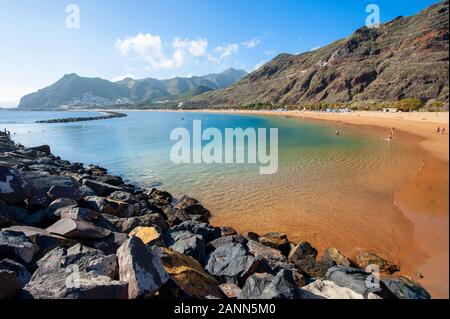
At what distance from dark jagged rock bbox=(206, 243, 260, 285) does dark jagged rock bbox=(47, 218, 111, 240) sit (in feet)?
10.4

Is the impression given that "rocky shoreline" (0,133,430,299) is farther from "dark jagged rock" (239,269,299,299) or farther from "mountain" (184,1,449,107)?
"mountain" (184,1,449,107)

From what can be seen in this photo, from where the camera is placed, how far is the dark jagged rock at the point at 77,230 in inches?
295

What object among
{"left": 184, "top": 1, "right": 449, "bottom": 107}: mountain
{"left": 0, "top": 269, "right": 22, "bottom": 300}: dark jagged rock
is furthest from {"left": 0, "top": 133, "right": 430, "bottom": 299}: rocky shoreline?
{"left": 184, "top": 1, "right": 449, "bottom": 107}: mountain

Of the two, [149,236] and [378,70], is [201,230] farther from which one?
[378,70]

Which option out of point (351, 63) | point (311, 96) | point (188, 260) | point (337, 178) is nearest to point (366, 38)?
point (351, 63)

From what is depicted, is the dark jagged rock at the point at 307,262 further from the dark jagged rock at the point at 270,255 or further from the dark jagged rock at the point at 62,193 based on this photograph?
the dark jagged rock at the point at 62,193

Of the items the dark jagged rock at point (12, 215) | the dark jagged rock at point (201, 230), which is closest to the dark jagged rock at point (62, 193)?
the dark jagged rock at point (12, 215)

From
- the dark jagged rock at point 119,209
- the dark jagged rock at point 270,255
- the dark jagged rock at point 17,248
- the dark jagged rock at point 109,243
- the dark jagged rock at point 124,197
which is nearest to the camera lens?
the dark jagged rock at point 17,248

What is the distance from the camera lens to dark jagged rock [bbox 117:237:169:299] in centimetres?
488

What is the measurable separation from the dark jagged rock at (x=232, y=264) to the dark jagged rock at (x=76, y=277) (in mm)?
2968

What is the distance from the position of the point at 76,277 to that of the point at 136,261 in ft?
3.68
